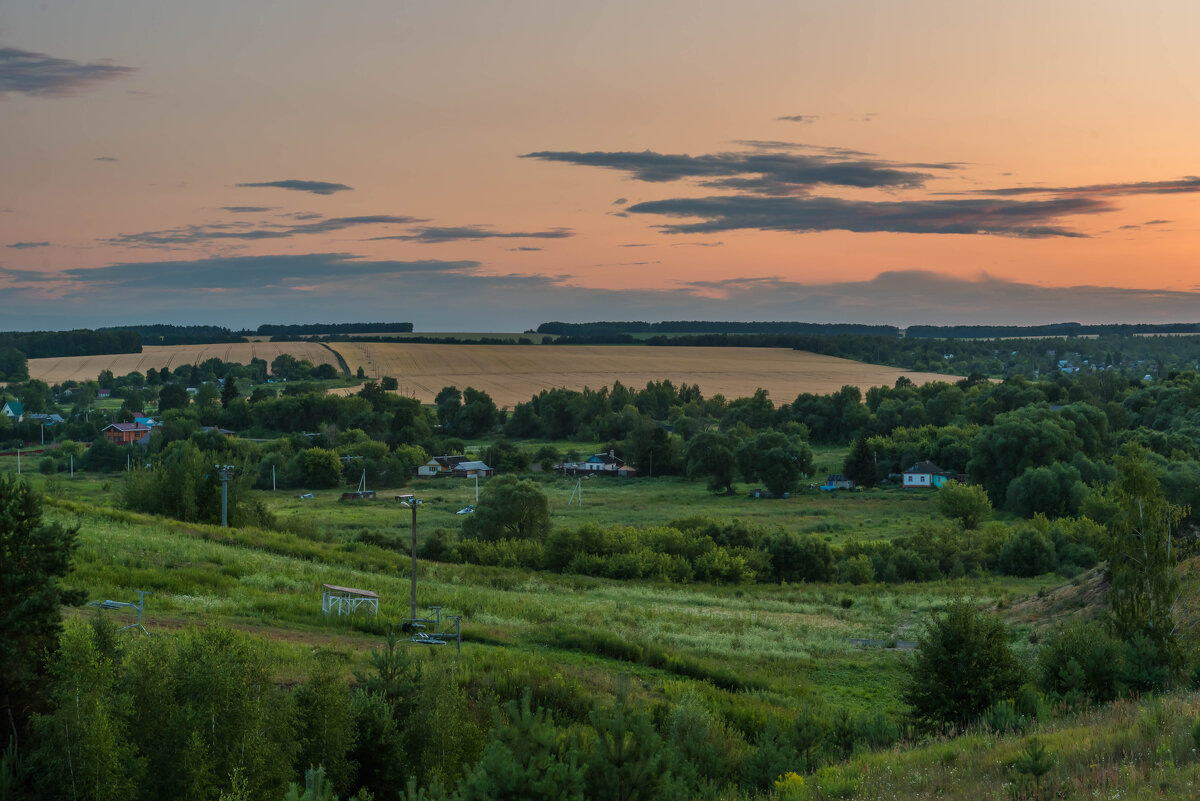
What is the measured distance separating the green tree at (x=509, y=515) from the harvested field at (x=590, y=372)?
76.8 meters

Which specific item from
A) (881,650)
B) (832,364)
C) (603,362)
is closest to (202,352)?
(603,362)

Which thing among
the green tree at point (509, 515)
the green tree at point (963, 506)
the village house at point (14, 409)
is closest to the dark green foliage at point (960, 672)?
the green tree at point (509, 515)

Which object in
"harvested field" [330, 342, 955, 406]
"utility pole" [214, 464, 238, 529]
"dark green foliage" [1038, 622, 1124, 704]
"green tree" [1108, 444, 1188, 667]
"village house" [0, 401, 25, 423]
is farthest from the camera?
"harvested field" [330, 342, 955, 406]

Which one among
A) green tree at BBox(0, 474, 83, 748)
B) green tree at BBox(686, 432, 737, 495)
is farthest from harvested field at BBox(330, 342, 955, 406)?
green tree at BBox(0, 474, 83, 748)

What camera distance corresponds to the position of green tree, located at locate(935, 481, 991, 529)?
232ft

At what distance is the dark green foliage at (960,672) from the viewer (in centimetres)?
1803

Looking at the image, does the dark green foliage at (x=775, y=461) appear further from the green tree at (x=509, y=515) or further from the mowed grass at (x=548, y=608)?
the mowed grass at (x=548, y=608)

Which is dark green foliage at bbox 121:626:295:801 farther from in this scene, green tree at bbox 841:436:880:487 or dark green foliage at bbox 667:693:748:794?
green tree at bbox 841:436:880:487

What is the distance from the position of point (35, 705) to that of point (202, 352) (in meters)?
192

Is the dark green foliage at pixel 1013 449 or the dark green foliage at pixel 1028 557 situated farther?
the dark green foliage at pixel 1013 449

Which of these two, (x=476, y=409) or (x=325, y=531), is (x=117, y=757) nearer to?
(x=325, y=531)

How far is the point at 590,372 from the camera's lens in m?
168

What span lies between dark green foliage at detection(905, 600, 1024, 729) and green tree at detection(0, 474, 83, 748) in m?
14.2

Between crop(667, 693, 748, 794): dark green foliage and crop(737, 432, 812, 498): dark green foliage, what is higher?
crop(667, 693, 748, 794): dark green foliage
